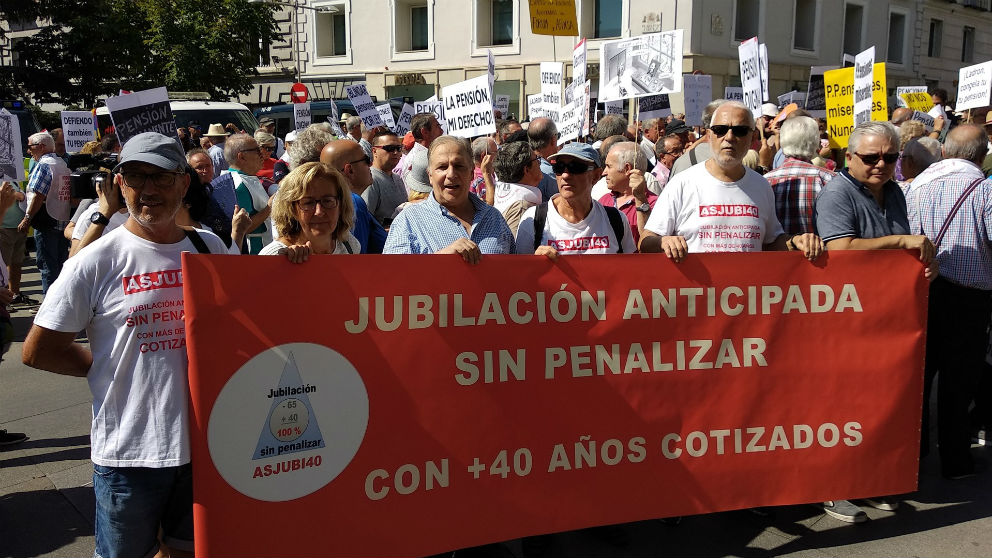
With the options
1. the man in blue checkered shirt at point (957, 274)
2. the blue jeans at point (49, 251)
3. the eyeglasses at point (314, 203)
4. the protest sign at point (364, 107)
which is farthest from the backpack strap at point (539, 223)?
the protest sign at point (364, 107)

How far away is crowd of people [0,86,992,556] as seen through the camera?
8.99ft

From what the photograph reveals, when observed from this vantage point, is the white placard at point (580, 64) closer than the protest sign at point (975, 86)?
Yes

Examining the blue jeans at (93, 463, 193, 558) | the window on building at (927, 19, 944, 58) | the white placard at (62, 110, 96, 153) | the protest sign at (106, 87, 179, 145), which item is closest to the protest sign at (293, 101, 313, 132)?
the white placard at (62, 110, 96, 153)

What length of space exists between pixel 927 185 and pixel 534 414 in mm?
2813

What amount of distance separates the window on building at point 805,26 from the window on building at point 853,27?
7.50 ft

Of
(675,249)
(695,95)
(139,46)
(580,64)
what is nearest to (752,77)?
(695,95)

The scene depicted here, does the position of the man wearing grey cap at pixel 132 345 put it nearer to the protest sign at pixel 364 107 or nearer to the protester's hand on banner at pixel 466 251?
the protester's hand on banner at pixel 466 251

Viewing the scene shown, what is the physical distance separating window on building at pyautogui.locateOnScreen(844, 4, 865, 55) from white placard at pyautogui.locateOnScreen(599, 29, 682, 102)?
27899 millimetres

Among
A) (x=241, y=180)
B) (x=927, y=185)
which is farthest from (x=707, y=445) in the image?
(x=241, y=180)

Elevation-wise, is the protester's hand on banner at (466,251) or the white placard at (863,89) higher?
the white placard at (863,89)

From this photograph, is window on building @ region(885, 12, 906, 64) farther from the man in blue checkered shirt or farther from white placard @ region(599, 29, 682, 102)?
the man in blue checkered shirt

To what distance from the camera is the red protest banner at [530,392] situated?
3.02 m

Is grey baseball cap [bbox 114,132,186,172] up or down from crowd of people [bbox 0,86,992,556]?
up

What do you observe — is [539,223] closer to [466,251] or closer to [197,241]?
[466,251]
